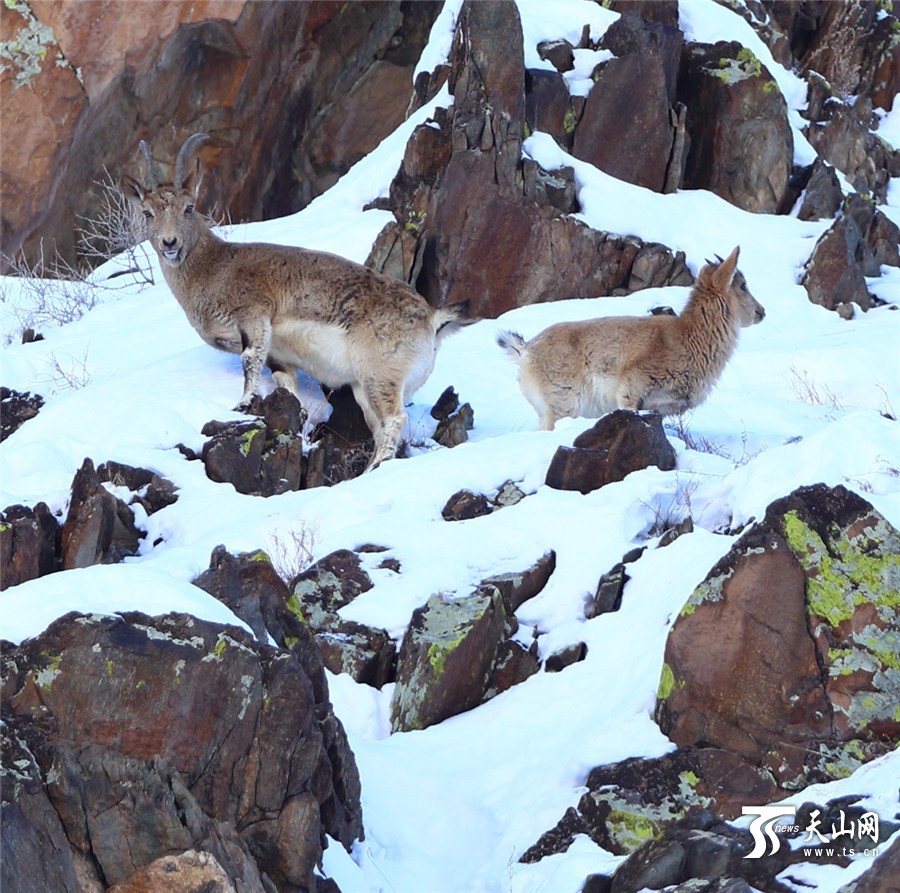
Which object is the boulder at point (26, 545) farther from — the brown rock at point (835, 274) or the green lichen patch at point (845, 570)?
the brown rock at point (835, 274)

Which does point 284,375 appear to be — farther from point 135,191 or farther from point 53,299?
point 53,299

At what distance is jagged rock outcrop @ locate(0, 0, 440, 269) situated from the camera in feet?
71.8

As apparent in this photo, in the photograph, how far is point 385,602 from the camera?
937 centimetres

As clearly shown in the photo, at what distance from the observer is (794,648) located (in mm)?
7637

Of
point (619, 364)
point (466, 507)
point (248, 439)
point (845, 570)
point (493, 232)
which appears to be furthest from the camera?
point (493, 232)

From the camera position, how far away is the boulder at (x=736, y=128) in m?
20.3

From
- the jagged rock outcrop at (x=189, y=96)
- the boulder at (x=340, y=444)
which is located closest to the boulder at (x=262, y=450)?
the boulder at (x=340, y=444)

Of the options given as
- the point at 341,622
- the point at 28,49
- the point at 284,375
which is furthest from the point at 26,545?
the point at 28,49

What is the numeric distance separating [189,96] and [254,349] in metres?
10.2

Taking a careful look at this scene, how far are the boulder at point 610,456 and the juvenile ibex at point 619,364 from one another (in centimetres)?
196

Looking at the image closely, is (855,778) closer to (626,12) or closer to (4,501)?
(4,501)

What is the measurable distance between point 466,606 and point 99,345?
8469mm

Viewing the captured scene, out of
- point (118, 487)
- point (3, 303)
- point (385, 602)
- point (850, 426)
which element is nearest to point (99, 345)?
point (3, 303)

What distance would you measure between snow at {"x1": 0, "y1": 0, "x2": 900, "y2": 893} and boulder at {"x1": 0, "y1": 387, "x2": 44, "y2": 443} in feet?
0.89
